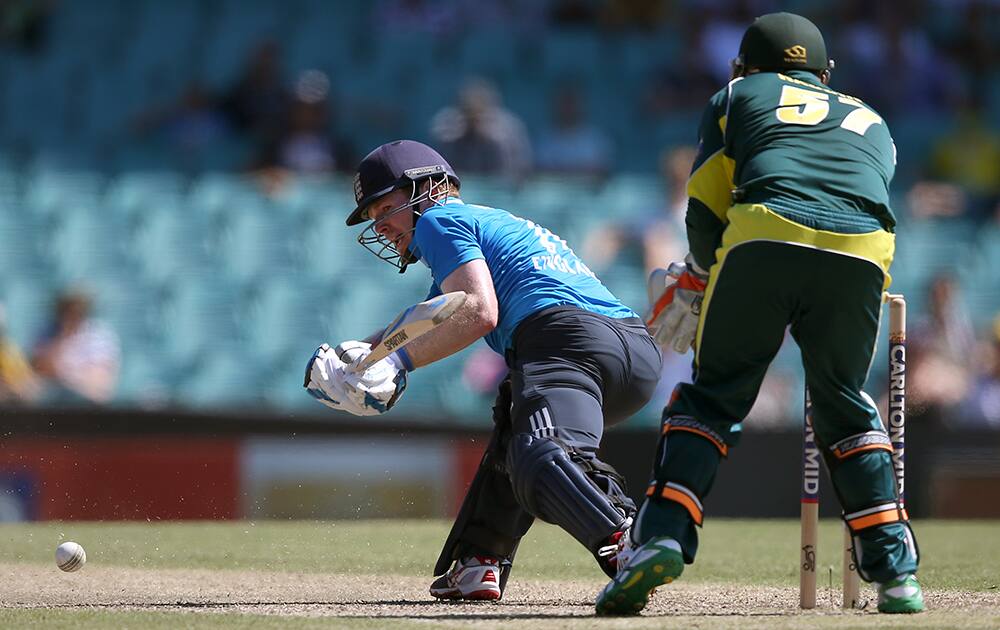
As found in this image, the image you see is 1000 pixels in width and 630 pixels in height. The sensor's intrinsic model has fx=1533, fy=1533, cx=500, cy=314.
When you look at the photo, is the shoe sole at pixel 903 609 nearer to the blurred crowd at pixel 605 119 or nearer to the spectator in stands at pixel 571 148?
the blurred crowd at pixel 605 119

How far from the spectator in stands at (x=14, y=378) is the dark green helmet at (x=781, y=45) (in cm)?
703

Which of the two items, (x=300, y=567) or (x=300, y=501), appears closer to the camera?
(x=300, y=567)

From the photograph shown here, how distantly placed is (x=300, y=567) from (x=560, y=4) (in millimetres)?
9528

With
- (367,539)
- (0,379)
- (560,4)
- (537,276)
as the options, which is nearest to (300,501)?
(367,539)

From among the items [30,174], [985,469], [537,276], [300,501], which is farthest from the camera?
[30,174]

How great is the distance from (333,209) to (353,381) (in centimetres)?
803

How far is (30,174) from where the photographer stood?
1325cm

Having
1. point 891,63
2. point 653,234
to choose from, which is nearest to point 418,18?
point 653,234

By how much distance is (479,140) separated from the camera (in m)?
13.2

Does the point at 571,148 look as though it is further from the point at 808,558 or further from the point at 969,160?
the point at 808,558

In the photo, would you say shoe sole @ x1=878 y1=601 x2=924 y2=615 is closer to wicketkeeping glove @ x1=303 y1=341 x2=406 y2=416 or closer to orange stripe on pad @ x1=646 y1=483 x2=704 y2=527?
orange stripe on pad @ x1=646 y1=483 x2=704 y2=527

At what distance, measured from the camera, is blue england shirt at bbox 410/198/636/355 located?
523cm

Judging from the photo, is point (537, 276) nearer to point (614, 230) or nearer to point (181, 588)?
point (181, 588)

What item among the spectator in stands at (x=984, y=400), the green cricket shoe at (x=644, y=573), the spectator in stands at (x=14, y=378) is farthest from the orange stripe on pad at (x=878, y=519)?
the spectator in stands at (x=14, y=378)
